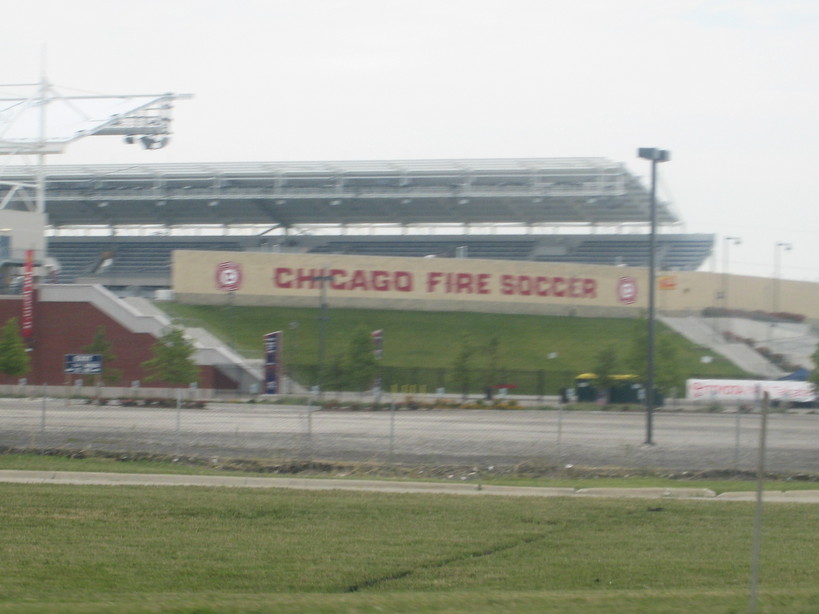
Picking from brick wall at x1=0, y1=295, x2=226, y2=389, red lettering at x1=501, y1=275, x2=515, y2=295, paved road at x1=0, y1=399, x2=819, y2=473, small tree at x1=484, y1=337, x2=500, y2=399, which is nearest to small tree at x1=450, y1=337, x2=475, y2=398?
small tree at x1=484, y1=337, x2=500, y2=399

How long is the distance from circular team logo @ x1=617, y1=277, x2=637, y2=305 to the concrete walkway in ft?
156

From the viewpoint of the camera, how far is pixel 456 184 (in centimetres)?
7100

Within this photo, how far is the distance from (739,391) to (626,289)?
18633mm

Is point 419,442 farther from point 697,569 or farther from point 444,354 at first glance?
point 444,354

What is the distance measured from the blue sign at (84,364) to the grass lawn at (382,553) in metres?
26.8

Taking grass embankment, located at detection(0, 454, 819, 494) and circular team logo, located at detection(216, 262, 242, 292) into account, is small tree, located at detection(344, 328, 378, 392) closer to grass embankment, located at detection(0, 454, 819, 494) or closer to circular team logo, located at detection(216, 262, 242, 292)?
circular team logo, located at detection(216, 262, 242, 292)

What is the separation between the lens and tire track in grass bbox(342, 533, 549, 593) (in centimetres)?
959

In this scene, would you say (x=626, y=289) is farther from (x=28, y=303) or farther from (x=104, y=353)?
(x=28, y=303)

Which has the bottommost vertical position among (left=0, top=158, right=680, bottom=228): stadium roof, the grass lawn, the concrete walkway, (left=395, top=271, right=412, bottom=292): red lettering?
the concrete walkway

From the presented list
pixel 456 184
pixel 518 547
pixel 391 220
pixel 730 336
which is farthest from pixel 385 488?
pixel 391 220

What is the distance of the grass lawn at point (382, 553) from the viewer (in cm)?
861

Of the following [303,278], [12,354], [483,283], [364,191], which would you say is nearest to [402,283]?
[483,283]

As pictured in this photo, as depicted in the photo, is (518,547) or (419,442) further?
(419,442)

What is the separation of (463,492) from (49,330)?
37.3 meters
